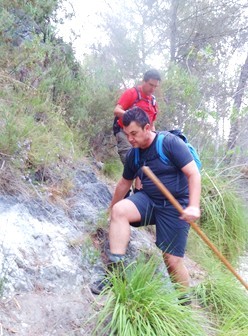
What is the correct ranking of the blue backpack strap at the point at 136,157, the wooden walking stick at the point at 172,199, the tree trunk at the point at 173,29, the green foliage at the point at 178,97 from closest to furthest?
the wooden walking stick at the point at 172,199 → the blue backpack strap at the point at 136,157 → the green foliage at the point at 178,97 → the tree trunk at the point at 173,29

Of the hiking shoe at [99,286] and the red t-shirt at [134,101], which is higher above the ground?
the red t-shirt at [134,101]

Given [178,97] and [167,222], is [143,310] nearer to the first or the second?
[167,222]

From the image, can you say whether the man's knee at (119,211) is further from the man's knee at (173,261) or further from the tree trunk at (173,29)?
the tree trunk at (173,29)

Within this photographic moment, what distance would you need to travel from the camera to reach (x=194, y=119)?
7895 mm

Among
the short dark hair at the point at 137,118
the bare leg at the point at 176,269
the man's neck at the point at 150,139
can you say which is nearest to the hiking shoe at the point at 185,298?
the bare leg at the point at 176,269

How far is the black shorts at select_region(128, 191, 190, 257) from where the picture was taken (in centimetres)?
342

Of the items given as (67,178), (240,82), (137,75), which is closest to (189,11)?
(240,82)

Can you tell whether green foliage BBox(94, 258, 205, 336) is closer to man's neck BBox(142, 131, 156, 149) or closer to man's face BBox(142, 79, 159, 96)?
man's neck BBox(142, 131, 156, 149)

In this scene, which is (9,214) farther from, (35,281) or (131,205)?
(131,205)

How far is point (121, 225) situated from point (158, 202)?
388mm

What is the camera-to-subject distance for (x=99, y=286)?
129 inches

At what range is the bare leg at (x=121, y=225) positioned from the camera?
3273 mm

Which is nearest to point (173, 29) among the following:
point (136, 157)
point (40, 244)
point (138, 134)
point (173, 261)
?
point (136, 157)

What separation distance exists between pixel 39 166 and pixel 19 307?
67.3 inches
